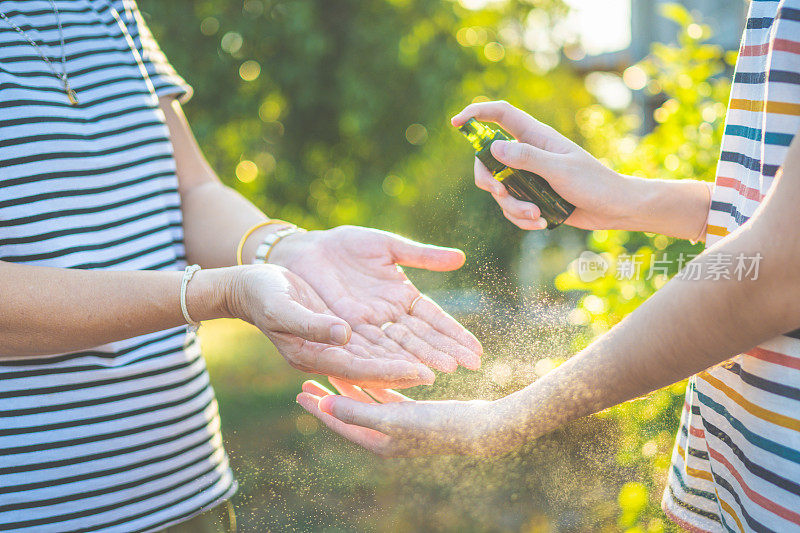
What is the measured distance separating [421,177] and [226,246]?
427cm

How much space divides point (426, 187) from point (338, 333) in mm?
4819

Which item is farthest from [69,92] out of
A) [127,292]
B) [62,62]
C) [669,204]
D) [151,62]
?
[669,204]

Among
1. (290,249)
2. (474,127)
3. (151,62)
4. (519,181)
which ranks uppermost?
(151,62)

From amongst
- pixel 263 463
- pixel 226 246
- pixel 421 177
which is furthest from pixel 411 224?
pixel 226 246

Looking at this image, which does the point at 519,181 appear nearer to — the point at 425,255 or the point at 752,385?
the point at 425,255

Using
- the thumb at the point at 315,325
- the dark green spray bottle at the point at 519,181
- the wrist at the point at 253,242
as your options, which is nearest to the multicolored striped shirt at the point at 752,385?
the dark green spray bottle at the point at 519,181

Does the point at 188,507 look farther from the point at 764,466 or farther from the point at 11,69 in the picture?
the point at 764,466

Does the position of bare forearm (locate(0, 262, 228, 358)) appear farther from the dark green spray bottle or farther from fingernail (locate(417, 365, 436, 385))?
the dark green spray bottle

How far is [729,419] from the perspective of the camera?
39.9 inches

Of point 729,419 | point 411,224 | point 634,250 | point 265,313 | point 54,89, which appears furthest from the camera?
point 411,224

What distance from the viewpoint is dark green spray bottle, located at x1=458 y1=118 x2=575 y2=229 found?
1.36m

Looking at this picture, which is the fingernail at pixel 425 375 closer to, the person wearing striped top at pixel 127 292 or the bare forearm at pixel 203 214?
the person wearing striped top at pixel 127 292

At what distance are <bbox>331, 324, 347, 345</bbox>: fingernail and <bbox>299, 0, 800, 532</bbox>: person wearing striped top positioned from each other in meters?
0.15

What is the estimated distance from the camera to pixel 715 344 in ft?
2.94
